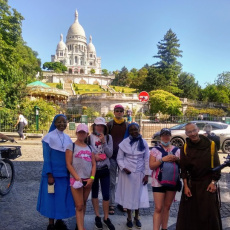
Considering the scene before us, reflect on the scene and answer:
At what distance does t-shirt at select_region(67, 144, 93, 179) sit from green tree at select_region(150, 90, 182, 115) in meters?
31.4

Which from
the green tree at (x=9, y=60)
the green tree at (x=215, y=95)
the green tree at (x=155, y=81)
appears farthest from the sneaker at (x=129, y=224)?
the green tree at (x=215, y=95)

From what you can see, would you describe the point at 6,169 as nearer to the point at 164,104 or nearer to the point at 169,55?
the point at 164,104

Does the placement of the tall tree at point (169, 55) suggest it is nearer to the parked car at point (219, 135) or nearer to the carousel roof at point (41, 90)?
the carousel roof at point (41, 90)

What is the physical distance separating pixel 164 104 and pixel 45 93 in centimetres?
1953

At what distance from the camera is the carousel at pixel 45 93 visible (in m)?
36.7

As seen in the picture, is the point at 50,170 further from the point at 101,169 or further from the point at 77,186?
the point at 101,169

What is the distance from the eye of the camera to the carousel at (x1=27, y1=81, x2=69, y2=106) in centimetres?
3669

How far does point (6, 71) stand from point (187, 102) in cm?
3516

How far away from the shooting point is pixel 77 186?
10.8 ft

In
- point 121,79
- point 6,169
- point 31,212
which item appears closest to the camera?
point 31,212

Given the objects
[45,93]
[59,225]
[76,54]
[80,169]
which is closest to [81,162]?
[80,169]

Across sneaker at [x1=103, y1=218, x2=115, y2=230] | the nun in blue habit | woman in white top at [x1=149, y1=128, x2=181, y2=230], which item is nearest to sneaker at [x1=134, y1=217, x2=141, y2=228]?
sneaker at [x1=103, y1=218, x2=115, y2=230]

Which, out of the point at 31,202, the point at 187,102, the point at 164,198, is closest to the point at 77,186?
the point at 164,198

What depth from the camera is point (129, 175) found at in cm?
381
